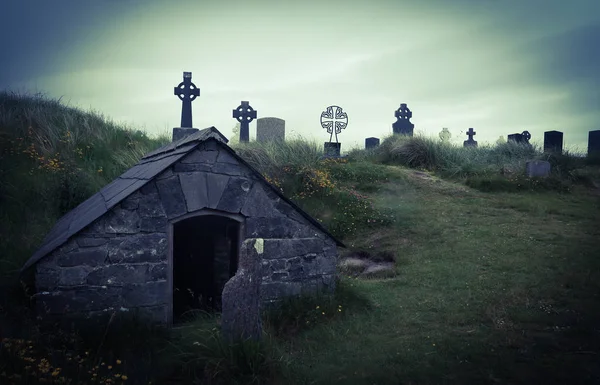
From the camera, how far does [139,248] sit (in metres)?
→ 6.28

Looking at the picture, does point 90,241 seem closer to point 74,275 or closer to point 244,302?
point 74,275

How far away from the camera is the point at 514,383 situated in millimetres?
5004

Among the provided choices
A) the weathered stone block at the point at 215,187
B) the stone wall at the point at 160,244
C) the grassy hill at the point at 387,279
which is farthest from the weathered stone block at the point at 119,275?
the weathered stone block at the point at 215,187

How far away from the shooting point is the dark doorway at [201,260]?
8.62 m

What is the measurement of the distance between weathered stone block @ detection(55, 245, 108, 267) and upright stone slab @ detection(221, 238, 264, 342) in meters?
2.08

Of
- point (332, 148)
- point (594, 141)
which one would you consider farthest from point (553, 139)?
point (332, 148)

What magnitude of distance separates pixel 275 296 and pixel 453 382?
2.99 m

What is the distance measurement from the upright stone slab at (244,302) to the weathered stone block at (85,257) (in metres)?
2.08

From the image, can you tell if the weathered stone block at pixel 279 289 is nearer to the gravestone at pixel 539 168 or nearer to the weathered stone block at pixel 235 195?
the weathered stone block at pixel 235 195

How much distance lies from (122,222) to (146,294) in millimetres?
1083

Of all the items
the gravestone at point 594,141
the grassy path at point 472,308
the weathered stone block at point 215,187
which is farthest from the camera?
the gravestone at point 594,141

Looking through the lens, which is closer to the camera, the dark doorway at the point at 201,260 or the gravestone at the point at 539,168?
the dark doorway at the point at 201,260

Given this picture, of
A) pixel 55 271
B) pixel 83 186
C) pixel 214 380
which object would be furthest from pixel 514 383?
pixel 83 186

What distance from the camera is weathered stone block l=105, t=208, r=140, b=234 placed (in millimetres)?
6109
